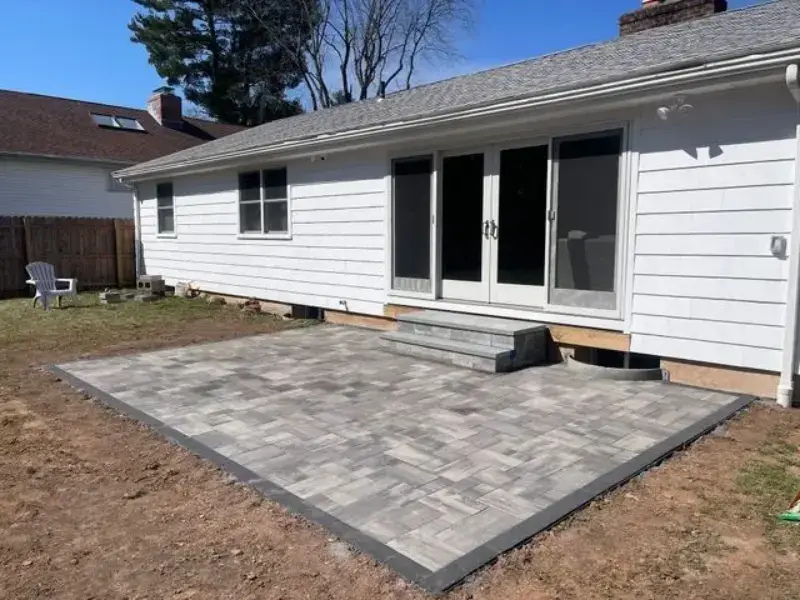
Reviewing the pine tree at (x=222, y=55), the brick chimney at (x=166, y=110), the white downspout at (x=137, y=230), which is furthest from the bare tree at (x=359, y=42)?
the white downspout at (x=137, y=230)

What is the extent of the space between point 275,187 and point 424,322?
421cm

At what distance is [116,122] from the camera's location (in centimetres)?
2017

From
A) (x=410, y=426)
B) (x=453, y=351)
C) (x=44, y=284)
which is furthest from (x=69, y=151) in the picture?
(x=410, y=426)

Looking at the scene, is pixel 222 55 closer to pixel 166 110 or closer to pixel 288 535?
pixel 166 110

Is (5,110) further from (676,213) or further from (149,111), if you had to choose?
(676,213)

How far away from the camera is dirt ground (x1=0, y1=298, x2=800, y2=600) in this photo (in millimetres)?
2289

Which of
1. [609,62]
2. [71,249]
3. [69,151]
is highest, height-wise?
[69,151]

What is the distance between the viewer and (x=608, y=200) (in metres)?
5.49

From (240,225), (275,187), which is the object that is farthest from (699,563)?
(240,225)

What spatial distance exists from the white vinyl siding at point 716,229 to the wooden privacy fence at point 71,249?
1253 cm

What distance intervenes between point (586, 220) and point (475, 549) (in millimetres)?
3911

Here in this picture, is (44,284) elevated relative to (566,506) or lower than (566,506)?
elevated

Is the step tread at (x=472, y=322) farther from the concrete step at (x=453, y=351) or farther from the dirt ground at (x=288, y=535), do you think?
the dirt ground at (x=288, y=535)

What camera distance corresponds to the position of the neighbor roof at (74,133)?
1708 cm
